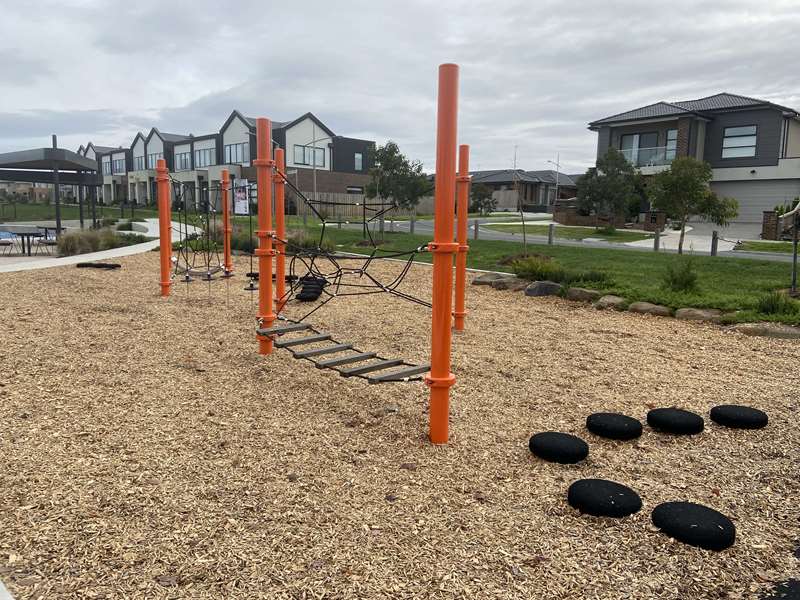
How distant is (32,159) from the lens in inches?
746

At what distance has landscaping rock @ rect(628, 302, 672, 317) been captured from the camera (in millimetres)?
7822

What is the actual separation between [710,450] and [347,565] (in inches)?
97.7

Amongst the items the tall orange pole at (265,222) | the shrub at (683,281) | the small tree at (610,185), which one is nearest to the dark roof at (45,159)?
the tall orange pole at (265,222)

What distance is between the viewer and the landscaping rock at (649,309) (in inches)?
308

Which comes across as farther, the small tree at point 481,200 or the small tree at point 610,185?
the small tree at point 481,200

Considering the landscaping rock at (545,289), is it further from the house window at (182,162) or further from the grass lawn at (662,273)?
the house window at (182,162)

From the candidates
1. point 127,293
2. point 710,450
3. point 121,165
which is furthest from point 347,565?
point 121,165

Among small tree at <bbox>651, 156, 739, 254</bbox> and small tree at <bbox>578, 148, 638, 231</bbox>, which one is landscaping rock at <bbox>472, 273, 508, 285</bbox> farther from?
small tree at <bbox>578, 148, 638, 231</bbox>

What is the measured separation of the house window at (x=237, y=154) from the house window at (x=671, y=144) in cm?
3309

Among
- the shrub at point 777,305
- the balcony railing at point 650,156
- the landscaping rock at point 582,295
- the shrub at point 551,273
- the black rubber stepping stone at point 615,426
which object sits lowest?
the black rubber stepping stone at point 615,426

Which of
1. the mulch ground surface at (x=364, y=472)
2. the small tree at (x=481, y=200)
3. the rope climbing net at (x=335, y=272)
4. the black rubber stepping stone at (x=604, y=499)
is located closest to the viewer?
the mulch ground surface at (x=364, y=472)

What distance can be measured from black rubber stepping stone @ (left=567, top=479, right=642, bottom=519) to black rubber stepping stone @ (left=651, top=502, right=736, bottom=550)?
0.12 meters

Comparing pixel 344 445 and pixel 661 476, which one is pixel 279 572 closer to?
pixel 344 445

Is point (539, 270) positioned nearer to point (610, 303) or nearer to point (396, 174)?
point (610, 303)
